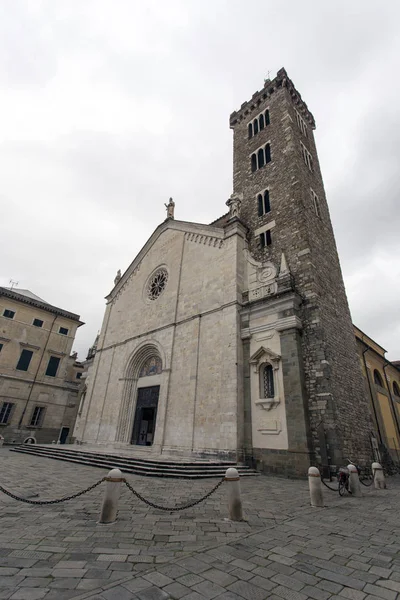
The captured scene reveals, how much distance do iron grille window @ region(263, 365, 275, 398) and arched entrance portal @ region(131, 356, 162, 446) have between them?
6.85 m

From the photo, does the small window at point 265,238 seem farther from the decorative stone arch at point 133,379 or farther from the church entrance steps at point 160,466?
the church entrance steps at point 160,466

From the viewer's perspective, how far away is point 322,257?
51.4 feet

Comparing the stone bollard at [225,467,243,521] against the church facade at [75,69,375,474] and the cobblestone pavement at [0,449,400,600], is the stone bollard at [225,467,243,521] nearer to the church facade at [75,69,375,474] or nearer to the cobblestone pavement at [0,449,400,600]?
the cobblestone pavement at [0,449,400,600]

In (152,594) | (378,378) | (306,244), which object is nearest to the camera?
(152,594)

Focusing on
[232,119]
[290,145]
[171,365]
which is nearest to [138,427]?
[171,365]

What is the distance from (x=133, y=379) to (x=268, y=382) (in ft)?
31.5

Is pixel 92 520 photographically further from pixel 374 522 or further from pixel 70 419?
pixel 70 419

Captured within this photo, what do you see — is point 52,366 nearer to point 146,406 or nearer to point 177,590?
point 146,406

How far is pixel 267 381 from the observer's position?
500 inches

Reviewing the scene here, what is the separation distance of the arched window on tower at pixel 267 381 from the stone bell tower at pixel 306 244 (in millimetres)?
1052

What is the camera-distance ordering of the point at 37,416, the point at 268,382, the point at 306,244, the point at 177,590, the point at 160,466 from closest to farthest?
the point at 177,590 < the point at 160,466 < the point at 268,382 < the point at 306,244 < the point at 37,416

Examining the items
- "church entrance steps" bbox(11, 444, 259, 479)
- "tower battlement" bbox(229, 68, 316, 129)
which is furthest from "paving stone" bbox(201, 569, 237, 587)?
"tower battlement" bbox(229, 68, 316, 129)

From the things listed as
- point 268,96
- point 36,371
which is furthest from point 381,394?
point 36,371

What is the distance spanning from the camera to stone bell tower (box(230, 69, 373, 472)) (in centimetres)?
1127
